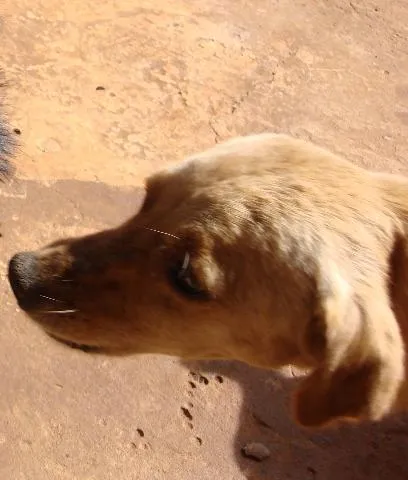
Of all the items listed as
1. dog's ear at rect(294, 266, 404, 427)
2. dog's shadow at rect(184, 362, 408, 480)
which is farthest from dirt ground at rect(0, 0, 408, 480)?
dog's ear at rect(294, 266, 404, 427)

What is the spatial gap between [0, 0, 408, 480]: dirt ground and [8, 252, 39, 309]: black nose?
0.85 m

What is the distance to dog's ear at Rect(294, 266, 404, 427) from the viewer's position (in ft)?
7.07

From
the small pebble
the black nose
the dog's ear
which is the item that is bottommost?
the small pebble

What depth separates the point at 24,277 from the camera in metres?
2.45

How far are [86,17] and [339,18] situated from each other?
192cm

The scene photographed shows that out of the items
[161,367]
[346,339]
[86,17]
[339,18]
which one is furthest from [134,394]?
[339,18]

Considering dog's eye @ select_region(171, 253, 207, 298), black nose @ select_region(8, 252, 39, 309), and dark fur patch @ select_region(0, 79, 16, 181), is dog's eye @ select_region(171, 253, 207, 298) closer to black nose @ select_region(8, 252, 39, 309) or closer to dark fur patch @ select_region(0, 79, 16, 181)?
black nose @ select_region(8, 252, 39, 309)

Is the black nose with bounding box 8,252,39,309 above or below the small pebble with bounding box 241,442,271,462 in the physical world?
above

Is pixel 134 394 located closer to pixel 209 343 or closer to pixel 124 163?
pixel 209 343

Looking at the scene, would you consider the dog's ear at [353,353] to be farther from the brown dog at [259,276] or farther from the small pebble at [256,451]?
the small pebble at [256,451]

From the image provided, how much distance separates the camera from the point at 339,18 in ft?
19.1

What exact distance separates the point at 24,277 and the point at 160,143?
83.4 inches

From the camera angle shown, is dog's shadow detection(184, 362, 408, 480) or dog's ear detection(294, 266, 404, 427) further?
dog's shadow detection(184, 362, 408, 480)

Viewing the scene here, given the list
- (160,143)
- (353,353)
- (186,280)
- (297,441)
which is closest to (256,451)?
(297,441)
